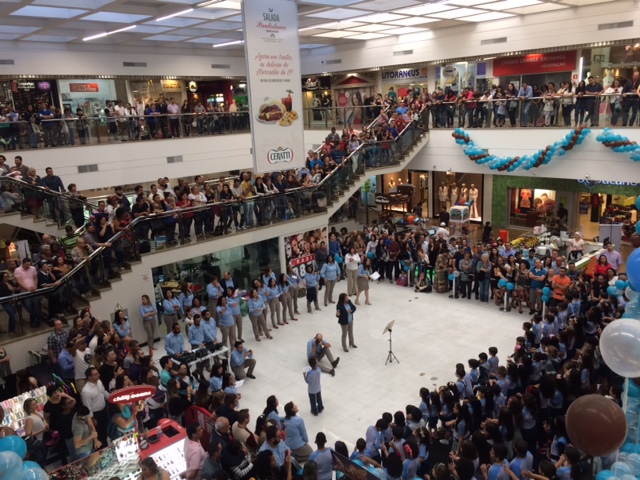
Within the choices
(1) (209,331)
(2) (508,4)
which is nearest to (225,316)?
(1) (209,331)

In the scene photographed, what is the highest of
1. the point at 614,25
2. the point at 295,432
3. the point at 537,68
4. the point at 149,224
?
the point at 614,25

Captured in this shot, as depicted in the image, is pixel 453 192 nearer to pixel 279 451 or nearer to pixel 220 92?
pixel 220 92

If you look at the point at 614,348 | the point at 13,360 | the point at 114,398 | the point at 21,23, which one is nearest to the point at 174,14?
the point at 21,23

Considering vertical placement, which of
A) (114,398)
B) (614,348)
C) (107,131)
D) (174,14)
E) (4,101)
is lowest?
(114,398)

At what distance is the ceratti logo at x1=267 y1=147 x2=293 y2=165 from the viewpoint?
12508mm

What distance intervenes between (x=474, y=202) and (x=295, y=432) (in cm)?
1694

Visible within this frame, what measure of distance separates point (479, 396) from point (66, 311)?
26.9ft

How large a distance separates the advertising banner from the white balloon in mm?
10966

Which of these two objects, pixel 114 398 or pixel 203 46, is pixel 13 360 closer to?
pixel 114 398

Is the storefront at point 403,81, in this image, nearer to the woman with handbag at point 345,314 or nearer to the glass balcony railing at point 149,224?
the glass balcony railing at point 149,224

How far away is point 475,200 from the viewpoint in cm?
2253

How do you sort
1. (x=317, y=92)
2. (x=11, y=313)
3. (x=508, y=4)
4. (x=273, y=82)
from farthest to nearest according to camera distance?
1. (x=317, y=92)
2. (x=508, y=4)
3. (x=273, y=82)
4. (x=11, y=313)

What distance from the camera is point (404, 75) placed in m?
24.0

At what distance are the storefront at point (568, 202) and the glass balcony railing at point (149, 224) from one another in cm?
689
